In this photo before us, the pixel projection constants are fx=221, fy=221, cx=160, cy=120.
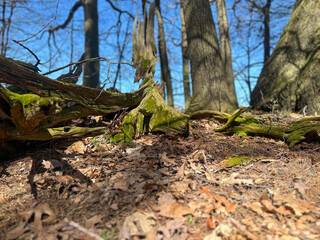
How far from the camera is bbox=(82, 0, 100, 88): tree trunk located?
10078 mm

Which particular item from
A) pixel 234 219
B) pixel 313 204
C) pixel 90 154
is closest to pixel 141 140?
pixel 90 154

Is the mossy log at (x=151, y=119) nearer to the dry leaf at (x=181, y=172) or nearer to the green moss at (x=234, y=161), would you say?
the green moss at (x=234, y=161)

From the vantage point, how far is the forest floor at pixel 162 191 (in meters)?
1.80

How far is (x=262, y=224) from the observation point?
1.78 metres

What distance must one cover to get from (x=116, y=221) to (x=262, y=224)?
A: 121 cm

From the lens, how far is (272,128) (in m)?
4.05

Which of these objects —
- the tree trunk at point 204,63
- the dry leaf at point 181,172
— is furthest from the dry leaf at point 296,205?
the tree trunk at point 204,63

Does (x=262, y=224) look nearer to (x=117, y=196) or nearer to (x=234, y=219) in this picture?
(x=234, y=219)

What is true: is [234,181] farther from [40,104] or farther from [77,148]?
[77,148]

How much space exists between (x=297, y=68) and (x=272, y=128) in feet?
10.5

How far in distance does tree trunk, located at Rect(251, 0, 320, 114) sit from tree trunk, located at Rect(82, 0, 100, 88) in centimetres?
705

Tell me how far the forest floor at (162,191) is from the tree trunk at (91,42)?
22.9ft

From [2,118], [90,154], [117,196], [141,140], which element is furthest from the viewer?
[141,140]

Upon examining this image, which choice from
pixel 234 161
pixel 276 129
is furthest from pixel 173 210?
pixel 276 129
